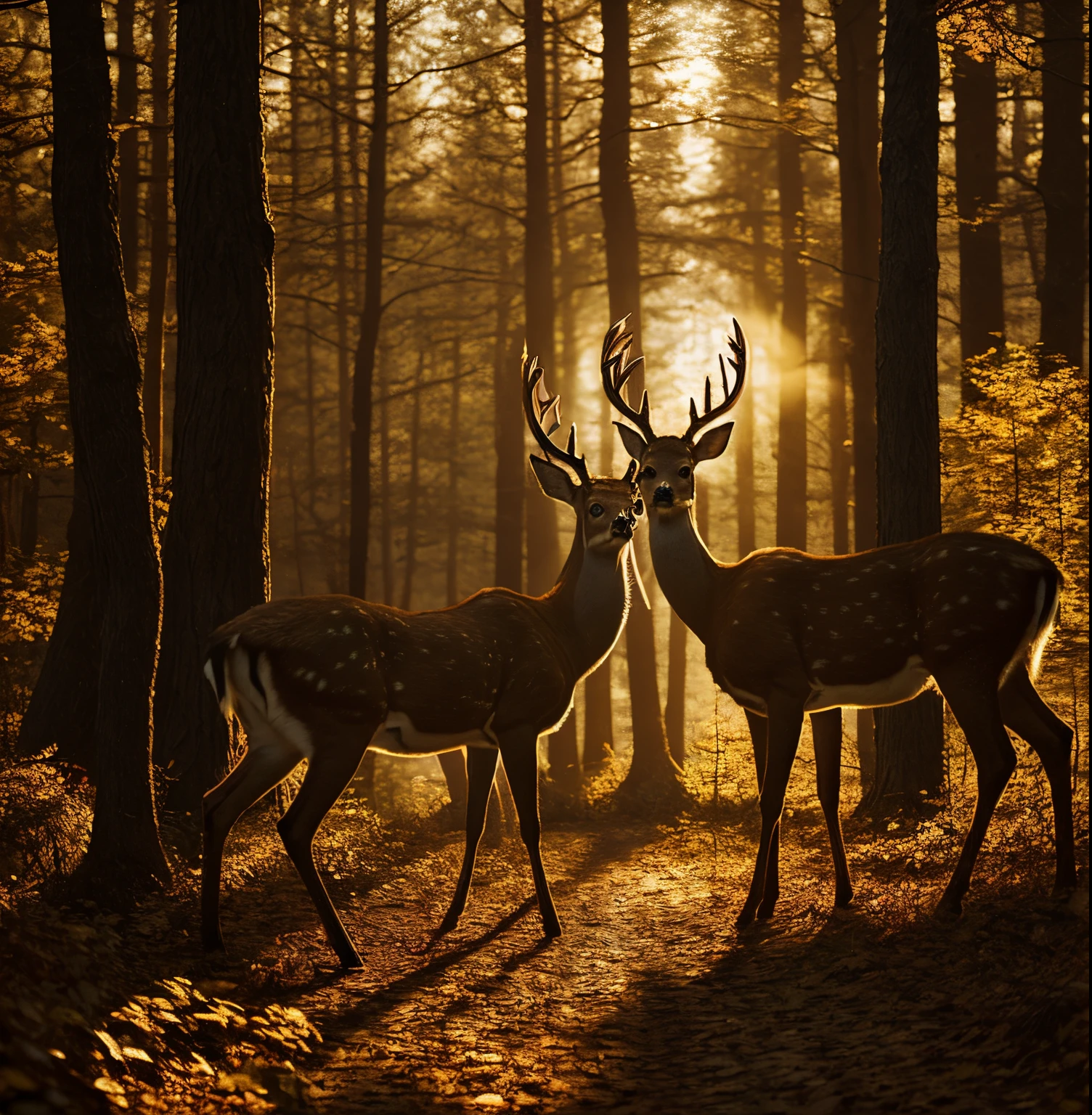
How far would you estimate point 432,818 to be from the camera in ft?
46.4

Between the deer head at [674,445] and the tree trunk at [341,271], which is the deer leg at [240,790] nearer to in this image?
the deer head at [674,445]

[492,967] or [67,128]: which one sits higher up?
[67,128]

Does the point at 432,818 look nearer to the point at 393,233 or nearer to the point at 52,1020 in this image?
the point at 52,1020

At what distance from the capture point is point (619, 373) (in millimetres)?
9562

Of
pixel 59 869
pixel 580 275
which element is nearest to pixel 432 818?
pixel 59 869

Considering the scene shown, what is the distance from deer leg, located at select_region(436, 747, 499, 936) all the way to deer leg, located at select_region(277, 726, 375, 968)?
123 centimetres

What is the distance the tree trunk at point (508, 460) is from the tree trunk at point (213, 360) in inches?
292

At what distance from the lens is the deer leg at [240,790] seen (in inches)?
257

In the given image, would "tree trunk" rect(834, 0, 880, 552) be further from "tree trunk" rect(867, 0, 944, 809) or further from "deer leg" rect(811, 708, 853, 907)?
"deer leg" rect(811, 708, 853, 907)

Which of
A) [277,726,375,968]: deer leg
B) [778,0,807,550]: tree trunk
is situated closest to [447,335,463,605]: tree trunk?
[778,0,807,550]: tree trunk

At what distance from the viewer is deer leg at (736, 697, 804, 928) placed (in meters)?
7.26

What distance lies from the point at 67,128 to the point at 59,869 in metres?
4.89

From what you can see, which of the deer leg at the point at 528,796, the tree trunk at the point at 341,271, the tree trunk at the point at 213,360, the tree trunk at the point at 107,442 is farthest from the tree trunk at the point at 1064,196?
the tree trunk at the point at 107,442

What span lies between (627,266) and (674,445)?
9591 millimetres
